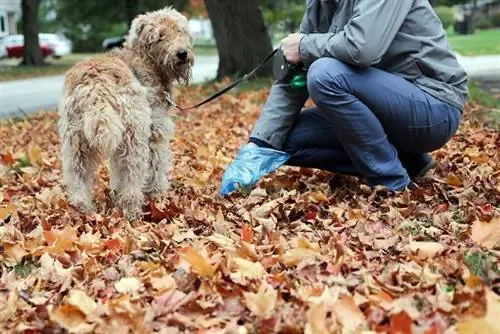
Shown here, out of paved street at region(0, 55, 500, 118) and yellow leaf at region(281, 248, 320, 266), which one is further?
paved street at region(0, 55, 500, 118)

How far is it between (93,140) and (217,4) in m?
10.5

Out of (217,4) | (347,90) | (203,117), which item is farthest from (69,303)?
(217,4)

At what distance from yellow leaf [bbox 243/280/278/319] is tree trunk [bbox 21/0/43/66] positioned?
34670mm

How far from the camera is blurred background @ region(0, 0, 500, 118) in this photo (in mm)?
14516

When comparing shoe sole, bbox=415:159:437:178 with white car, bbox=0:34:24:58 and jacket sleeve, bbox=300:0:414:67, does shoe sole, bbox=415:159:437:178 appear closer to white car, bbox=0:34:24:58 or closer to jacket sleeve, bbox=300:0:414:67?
jacket sleeve, bbox=300:0:414:67

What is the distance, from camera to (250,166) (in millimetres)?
5281

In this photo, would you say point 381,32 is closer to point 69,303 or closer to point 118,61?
point 118,61

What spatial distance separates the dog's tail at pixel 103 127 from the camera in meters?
4.56

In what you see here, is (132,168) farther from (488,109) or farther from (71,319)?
(488,109)

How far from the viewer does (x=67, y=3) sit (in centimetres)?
4675

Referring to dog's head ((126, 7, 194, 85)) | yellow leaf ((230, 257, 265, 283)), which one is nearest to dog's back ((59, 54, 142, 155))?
dog's head ((126, 7, 194, 85))

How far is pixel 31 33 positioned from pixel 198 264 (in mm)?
34596

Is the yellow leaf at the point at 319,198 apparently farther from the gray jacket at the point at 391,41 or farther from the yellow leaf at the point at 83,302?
the yellow leaf at the point at 83,302

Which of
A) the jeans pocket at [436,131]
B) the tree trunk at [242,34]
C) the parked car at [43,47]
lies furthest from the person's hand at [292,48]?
the parked car at [43,47]
